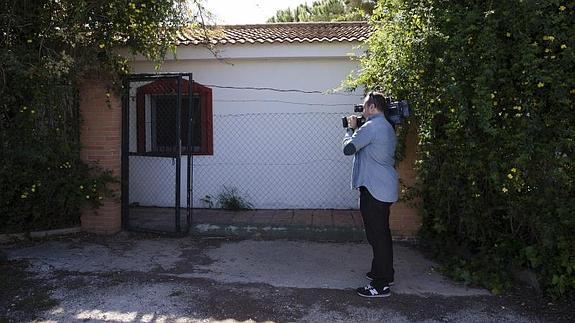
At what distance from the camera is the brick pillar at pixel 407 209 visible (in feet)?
19.2

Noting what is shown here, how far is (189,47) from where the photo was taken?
24.5 ft

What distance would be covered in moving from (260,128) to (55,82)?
9.65 ft

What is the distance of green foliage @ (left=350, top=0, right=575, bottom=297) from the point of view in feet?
13.8

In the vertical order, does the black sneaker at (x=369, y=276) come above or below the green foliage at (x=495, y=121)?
below

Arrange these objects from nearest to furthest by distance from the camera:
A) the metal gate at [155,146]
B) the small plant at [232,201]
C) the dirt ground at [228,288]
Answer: the dirt ground at [228,288] < the metal gate at [155,146] < the small plant at [232,201]

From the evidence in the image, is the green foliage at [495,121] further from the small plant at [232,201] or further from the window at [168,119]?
the window at [168,119]

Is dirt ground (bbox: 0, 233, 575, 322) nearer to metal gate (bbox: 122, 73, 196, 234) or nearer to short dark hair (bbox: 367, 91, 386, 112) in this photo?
metal gate (bbox: 122, 73, 196, 234)

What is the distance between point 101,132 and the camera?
6.50 meters

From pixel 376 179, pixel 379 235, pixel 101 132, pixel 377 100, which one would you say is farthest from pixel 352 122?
pixel 101 132

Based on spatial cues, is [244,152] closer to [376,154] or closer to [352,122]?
[352,122]

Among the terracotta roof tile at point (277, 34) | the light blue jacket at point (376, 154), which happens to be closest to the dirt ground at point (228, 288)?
the light blue jacket at point (376, 154)

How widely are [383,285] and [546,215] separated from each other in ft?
4.78

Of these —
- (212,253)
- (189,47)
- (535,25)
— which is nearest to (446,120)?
(535,25)

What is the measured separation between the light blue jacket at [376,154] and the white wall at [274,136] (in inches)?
126
